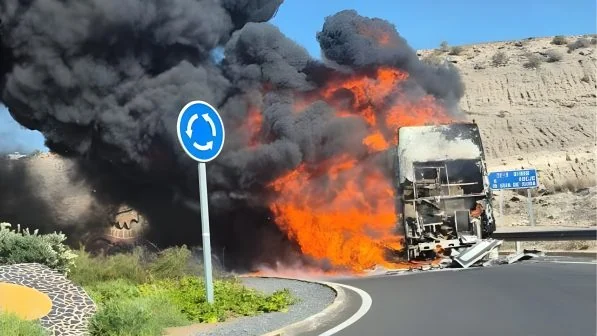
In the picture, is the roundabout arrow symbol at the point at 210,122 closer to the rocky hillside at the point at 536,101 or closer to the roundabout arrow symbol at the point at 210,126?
the roundabout arrow symbol at the point at 210,126

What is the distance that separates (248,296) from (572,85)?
162 ft

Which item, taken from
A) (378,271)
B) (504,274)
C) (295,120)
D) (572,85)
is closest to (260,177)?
(295,120)

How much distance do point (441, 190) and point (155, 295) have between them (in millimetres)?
9292

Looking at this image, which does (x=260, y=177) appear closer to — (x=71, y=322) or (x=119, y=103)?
(x=119, y=103)

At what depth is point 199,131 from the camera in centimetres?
894

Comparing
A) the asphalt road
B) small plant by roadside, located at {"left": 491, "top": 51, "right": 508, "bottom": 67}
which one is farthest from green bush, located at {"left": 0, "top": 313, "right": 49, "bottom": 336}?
small plant by roadside, located at {"left": 491, "top": 51, "right": 508, "bottom": 67}

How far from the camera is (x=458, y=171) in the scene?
17.0 metres

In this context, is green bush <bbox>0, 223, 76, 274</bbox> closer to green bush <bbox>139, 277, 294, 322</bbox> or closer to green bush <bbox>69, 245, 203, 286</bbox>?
green bush <bbox>69, 245, 203, 286</bbox>

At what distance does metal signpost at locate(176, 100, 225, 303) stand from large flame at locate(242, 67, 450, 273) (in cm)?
904

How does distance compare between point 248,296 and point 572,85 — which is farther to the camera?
point 572,85

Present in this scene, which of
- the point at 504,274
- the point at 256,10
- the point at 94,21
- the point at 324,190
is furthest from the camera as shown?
the point at 256,10

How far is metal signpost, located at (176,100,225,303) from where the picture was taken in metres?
8.73

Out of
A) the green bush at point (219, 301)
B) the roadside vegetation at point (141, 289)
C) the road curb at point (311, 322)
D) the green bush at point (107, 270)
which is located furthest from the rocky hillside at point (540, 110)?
the green bush at point (219, 301)

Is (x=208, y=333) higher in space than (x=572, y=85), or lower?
lower
